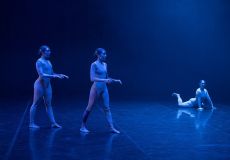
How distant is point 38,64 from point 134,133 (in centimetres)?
180

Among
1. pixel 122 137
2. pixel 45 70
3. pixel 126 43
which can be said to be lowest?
pixel 122 137

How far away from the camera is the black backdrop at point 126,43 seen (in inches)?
462

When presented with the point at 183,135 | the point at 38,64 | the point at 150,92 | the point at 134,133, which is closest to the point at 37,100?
the point at 38,64

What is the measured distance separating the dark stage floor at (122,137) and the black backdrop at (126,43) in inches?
177

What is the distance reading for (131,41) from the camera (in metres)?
12.3

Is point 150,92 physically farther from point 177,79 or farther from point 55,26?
point 55,26

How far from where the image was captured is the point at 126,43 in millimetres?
12305

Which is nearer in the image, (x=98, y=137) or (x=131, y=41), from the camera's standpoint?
(x=98, y=137)

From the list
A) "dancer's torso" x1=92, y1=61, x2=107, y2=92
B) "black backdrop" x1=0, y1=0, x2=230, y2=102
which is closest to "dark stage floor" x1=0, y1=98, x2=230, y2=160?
"dancer's torso" x1=92, y1=61, x2=107, y2=92

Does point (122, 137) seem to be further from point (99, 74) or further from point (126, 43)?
point (126, 43)

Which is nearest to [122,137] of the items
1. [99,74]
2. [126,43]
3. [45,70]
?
[99,74]

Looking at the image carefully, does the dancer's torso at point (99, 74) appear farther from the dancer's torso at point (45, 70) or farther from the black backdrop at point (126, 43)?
the black backdrop at point (126, 43)

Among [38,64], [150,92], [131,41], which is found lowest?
[150,92]

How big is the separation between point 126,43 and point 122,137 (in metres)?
7.71
